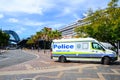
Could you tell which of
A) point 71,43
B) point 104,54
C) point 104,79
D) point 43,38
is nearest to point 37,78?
point 104,79

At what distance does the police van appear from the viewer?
27553 millimetres

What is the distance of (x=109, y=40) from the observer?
43.4 m

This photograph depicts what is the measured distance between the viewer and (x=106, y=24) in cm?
4259

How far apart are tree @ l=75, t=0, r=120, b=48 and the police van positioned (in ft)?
40.1

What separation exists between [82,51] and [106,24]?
14678mm

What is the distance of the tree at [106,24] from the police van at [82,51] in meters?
12.2

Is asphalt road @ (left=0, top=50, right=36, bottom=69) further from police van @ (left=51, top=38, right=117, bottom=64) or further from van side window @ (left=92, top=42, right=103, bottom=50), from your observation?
van side window @ (left=92, top=42, right=103, bottom=50)

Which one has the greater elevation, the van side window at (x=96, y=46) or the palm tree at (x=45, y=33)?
the palm tree at (x=45, y=33)

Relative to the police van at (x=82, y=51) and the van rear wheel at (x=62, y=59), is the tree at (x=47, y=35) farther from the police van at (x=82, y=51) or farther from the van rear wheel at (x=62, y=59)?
the van rear wheel at (x=62, y=59)

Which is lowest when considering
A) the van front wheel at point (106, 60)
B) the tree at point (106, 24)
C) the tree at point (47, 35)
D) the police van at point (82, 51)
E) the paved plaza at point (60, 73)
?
the paved plaza at point (60, 73)

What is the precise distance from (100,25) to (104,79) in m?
26.8

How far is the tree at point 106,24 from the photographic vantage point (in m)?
41.2

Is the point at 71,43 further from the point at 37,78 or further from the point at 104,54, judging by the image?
A: the point at 37,78

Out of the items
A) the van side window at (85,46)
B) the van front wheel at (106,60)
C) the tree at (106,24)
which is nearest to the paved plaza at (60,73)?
the van front wheel at (106,60)
